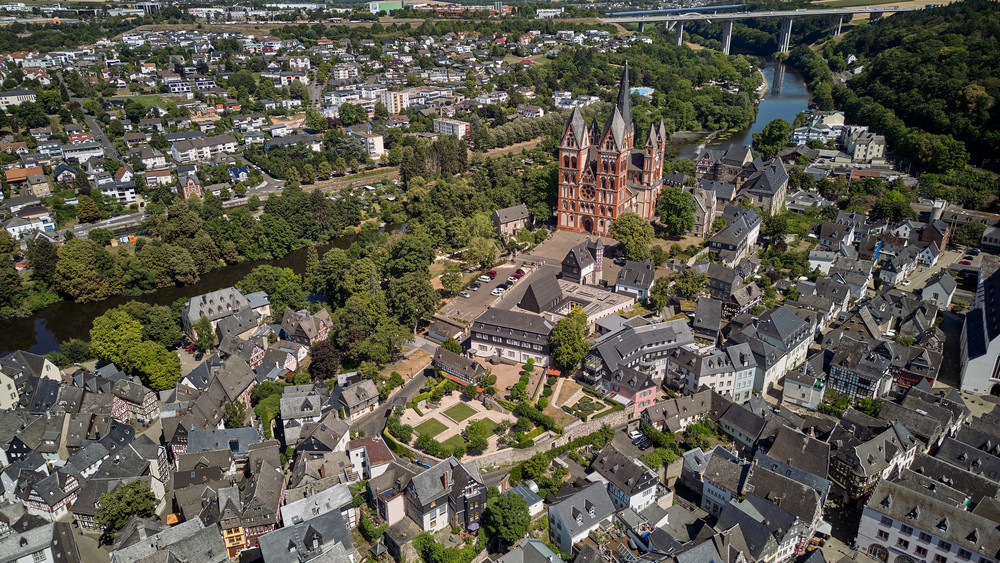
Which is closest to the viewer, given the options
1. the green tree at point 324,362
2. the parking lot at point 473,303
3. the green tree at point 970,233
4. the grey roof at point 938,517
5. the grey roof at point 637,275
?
the grey roof at point 938,517

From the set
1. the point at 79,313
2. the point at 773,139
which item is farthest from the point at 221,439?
the point at 773,139

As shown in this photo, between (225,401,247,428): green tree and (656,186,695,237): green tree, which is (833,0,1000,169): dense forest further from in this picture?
(225,401,247,428): green tree

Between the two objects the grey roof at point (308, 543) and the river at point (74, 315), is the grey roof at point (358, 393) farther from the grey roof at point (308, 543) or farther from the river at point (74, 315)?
the river at point (74, 315)

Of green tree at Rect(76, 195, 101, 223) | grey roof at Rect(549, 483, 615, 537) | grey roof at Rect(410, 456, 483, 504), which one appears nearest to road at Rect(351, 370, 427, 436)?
grey roof at Rect(410, 456, 483, 504)

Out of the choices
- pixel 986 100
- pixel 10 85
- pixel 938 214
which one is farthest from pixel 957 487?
pixel 10 85

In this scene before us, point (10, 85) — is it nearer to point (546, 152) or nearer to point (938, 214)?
point (546, 152)

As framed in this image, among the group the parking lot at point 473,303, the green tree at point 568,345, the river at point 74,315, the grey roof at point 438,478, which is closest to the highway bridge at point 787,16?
the parking lot at point 473,303
